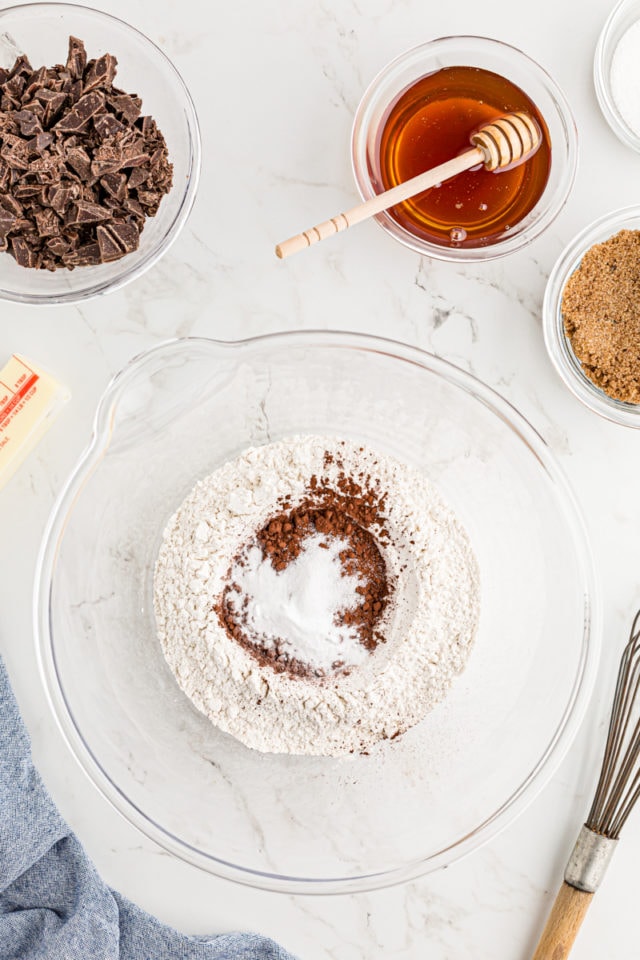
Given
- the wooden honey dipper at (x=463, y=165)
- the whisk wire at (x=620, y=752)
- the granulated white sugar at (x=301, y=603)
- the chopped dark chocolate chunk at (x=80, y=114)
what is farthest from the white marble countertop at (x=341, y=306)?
the granulated white sugar at (x=301, y=603)

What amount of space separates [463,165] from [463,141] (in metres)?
0.12

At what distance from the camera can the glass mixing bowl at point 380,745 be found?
53.2 inches

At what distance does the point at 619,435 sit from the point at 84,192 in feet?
3.31

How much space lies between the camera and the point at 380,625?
52.9 inches

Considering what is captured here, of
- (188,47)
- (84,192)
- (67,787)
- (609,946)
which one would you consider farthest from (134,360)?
(609,946)

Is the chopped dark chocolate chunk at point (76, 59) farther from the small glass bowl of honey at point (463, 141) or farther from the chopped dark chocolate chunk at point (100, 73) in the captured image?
the small glass bowl of honey at point (463, 141)

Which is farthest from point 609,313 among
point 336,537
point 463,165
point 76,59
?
point 76,59

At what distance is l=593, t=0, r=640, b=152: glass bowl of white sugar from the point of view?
54.3 inches

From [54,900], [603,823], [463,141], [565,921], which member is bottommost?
[54,900]

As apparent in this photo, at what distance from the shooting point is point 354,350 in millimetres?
1370

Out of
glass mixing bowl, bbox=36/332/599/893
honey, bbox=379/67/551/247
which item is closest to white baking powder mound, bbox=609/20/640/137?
honey, bbox=379/67/551/247

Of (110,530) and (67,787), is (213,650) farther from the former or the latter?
(67,787)

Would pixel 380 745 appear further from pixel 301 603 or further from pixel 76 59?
pixel 76 59

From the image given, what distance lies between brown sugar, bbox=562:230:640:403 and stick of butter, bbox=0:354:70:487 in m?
0.92
